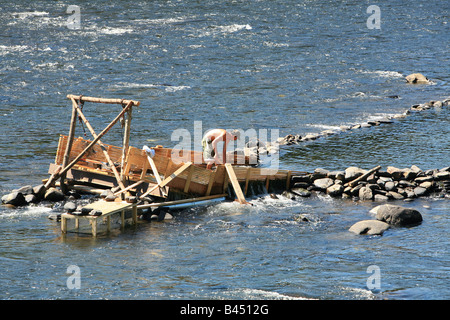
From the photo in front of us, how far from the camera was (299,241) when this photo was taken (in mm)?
20047

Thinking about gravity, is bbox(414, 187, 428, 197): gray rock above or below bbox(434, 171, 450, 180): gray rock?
below

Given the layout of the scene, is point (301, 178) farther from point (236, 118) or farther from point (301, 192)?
point (236, 118)

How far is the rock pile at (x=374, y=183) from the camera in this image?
2423cm

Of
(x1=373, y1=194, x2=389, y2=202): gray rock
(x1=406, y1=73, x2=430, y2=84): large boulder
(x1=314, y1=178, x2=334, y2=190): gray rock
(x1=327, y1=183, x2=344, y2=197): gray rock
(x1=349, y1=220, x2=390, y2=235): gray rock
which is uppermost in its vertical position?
(x1=406, y1=73, x2=430, y2=84): large boulder

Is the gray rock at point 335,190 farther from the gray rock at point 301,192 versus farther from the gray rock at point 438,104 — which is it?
the gray rock at point 438,104

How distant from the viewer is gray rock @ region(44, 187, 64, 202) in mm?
23484

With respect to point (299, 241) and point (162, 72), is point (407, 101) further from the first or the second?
point (299, 241)

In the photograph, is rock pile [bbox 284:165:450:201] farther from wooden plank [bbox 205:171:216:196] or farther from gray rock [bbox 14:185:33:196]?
gray rock [bbox 14:185:33:196]

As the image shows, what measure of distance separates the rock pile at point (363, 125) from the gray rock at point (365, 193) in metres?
7.66

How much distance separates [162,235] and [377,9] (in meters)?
49.8

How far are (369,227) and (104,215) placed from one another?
7619 millimetres

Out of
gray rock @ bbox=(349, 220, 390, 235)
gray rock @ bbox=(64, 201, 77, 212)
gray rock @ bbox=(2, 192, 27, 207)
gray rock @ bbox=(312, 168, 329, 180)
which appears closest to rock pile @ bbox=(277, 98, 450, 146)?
gray rock @ bbox=(312, 168, 329, 180)

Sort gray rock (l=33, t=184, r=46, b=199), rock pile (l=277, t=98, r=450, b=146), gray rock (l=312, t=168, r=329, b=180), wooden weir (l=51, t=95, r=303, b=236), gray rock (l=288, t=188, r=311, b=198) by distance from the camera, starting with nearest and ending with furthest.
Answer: wooden weir (l=51, t=95, r=303, b=236) → gray rock (l=33, t=184, r=46, b=199) → gray rock (l=288, t=188, r=311, b=198) → gray rock (l=312, t=168, r=329, b=180) → rock pile (l=277, t=98, r=450, b=146)

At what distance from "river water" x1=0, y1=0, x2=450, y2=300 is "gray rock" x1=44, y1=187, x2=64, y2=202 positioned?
2.39ft
